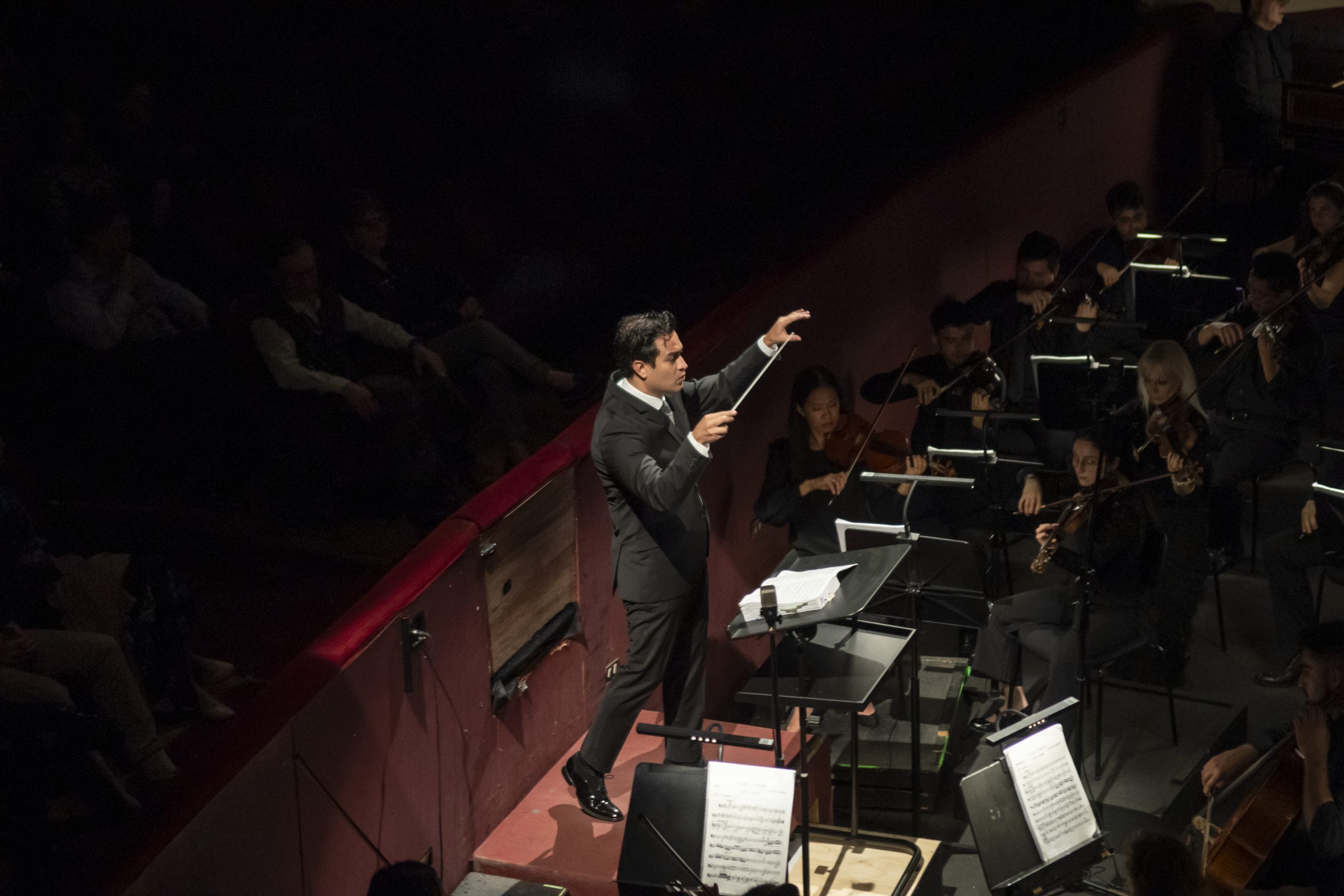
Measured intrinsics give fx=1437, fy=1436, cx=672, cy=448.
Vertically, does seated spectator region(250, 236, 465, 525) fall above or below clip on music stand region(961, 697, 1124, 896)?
above

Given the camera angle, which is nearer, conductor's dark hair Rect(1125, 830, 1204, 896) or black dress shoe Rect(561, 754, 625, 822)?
conductor's dark hair Rect(1125, 830, 1204, 896)

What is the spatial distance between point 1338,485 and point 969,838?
1737mm

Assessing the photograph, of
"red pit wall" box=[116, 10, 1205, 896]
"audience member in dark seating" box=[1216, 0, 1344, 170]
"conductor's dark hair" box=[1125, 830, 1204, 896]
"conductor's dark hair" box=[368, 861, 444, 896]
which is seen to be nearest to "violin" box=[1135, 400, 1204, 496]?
"red pit wall" box=[116, 10, 1205, 896]

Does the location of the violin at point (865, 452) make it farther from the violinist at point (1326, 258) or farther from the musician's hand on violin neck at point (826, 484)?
the violinist at point (1326, 258)

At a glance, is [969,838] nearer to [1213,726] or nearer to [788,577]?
[1213,726]

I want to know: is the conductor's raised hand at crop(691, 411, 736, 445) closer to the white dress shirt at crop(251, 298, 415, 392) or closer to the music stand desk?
the music stand desk

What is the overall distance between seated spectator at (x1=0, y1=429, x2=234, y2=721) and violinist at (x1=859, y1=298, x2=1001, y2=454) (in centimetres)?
331

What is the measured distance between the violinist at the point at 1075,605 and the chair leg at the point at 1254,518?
1001 mm

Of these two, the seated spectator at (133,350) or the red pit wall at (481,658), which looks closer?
the red pit wall at (481,658)

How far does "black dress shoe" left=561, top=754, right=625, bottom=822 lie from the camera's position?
433 centimetres

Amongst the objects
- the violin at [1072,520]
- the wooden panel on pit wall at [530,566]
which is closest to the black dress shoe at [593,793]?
the wooden panel on pit wall at [530,566]

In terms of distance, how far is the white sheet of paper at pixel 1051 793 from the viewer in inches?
153

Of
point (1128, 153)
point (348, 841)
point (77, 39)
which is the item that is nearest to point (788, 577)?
point (348, 841)

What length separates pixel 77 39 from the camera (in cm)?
519
